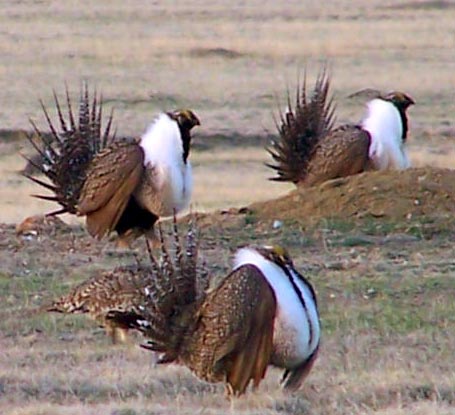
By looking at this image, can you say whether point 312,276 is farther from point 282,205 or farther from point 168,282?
point 168,282

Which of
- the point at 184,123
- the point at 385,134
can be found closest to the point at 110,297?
the point at 184,123

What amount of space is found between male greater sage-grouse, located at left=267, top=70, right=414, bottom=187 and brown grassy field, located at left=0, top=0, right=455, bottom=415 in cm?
50

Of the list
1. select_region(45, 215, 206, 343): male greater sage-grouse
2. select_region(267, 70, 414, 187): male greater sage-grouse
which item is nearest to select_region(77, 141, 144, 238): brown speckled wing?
select_region(267, 70, 414, 187): male greater sage-grouse

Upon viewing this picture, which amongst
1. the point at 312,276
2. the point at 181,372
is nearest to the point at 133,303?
the point at 181,372

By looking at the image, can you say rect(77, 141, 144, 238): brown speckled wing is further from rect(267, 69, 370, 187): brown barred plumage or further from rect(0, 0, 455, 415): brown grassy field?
rect(267, 69, 370, 187): brown barred plumage

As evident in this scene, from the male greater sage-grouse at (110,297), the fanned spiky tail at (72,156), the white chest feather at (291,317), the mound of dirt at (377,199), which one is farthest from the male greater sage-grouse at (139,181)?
the white chest feather at (291,317)

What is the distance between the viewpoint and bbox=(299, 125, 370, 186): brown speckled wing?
10367 millimetres

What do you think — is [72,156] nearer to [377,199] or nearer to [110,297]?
[377,199]

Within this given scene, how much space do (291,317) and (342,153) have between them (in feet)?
17.0

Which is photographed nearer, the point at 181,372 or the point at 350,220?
the point at 181,372

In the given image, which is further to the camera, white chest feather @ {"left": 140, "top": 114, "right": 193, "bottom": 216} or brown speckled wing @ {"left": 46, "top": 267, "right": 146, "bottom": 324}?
white chest feather @ {"left": 140, "top": 114, "right": 193, "bottom": 216}

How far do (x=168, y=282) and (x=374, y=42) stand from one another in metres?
18.6

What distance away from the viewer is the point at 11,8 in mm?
29578

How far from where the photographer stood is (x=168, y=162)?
8.96 meters
